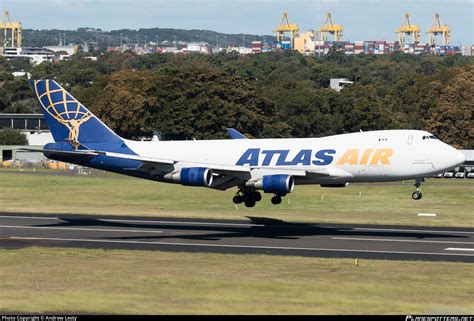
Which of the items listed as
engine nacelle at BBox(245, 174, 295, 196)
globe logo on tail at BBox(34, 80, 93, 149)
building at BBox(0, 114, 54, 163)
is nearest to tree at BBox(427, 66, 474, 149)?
building at BBox(0, 114, 54, 163)

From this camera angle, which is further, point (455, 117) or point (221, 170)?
point (455, 117)

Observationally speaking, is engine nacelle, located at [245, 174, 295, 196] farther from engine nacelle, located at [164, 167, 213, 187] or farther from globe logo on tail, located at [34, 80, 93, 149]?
globe logo on tail, located at [34, 80, 93, 149]

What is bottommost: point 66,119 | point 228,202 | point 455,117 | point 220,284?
point 228,202

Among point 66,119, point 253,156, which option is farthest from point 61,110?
point 253,156

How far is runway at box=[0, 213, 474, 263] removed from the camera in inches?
2238

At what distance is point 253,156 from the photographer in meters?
66.2

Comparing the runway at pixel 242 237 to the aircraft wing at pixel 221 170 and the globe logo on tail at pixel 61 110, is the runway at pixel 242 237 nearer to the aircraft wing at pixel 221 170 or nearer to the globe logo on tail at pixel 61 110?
the aircraft wing at pixel 221 170

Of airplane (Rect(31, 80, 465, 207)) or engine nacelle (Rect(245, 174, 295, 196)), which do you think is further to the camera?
airplane (Rect(31, 80, 465, 207))

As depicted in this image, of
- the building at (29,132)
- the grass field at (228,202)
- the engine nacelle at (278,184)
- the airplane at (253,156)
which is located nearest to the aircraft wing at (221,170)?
the airplane at (253,156)

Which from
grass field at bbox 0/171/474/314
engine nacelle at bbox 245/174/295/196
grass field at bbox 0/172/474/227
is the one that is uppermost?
engine nacelle at bbox 245/174/295/196

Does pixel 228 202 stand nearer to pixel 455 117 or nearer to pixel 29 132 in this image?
pixel 455 117

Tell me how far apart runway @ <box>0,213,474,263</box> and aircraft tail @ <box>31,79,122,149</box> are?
6.49 m

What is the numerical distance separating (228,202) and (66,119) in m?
22.0

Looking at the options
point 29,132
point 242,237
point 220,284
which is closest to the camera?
point 220,284
